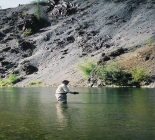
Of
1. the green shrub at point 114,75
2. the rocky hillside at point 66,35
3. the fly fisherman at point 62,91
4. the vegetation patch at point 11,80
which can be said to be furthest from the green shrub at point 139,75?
the fly fisherman at point 62,91

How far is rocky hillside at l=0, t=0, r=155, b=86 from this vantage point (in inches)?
4483

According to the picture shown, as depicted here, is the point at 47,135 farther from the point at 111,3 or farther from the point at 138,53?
the point at 111,3

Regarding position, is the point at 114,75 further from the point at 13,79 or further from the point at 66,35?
the point at 66,35

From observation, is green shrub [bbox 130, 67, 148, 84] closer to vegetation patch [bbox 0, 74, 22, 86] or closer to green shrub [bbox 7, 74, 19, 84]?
vegetation patch [bbox 0, 74, 22, 86]

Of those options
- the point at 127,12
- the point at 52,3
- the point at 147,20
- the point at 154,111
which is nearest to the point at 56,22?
the point at 52,3

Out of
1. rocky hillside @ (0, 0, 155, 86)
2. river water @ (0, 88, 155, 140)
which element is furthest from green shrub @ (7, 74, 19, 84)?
river water @ (0, 88, 155, 140)

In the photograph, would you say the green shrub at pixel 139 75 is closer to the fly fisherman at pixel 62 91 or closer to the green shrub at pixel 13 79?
the green shrub at pixel 13 79

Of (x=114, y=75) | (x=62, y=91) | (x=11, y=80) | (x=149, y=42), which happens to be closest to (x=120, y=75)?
(x=114, y=75)

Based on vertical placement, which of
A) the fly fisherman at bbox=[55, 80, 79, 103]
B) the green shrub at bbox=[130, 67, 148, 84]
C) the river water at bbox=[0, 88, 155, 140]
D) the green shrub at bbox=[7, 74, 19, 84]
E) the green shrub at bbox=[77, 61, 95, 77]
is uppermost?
the green shrub at bbox=[77, 61, 95, 77]

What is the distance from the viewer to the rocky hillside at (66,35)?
114 metres

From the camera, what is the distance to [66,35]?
138125 millimetres

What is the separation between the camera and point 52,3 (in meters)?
170

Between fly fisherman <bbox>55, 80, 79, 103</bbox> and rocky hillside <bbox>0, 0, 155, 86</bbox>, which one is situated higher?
rocky hillside <bbox>0, 0, 155, 86</bbox>

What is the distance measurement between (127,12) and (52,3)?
43.9 meters
